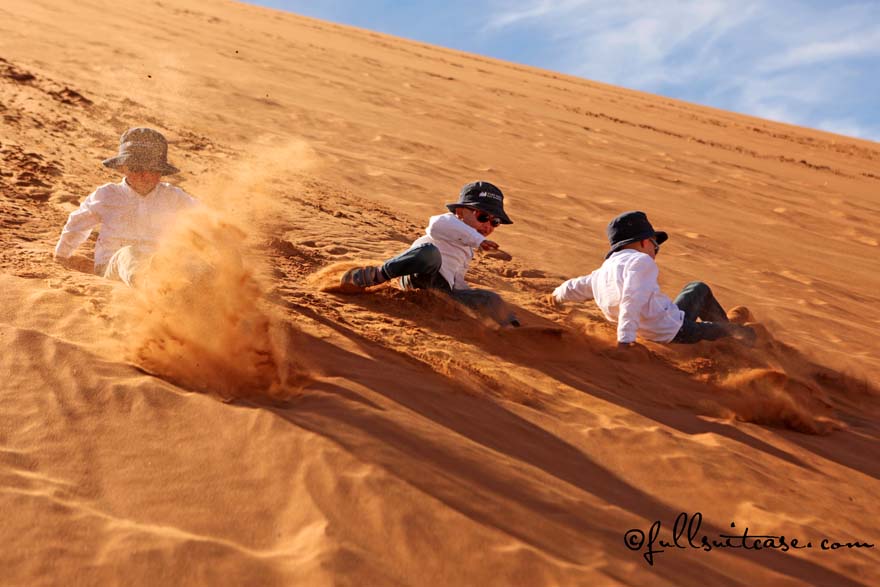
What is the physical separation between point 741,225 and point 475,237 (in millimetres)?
6507

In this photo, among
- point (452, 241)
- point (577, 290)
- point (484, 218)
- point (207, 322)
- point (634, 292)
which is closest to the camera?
point (207, 322)

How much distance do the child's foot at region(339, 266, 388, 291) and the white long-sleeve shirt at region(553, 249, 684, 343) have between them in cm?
132

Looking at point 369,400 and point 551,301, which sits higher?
point 551,301

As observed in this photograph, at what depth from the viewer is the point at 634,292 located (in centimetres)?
443

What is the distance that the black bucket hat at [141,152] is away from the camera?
13.9ft

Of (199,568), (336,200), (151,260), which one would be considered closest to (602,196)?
(336,200)

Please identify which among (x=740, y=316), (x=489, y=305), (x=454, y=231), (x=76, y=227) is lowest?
(x=76, y=227)

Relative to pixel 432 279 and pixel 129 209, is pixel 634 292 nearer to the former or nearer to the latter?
pixel 432 279

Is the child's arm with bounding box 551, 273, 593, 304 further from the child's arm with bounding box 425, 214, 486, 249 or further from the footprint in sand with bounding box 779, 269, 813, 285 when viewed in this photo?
the footprint in sand with bounding box 779, 269, 813, 285

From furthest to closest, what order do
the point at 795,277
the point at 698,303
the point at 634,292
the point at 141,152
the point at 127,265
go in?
the point at 795,277 → the point at 698,303 → the point at 634,292 → the point at 141,152 → the point at 127,265

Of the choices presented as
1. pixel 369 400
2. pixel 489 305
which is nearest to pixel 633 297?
pixel 489 305

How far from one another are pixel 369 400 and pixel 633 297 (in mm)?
1857

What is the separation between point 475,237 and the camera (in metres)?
4.48

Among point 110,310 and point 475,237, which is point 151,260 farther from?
point 475,237
